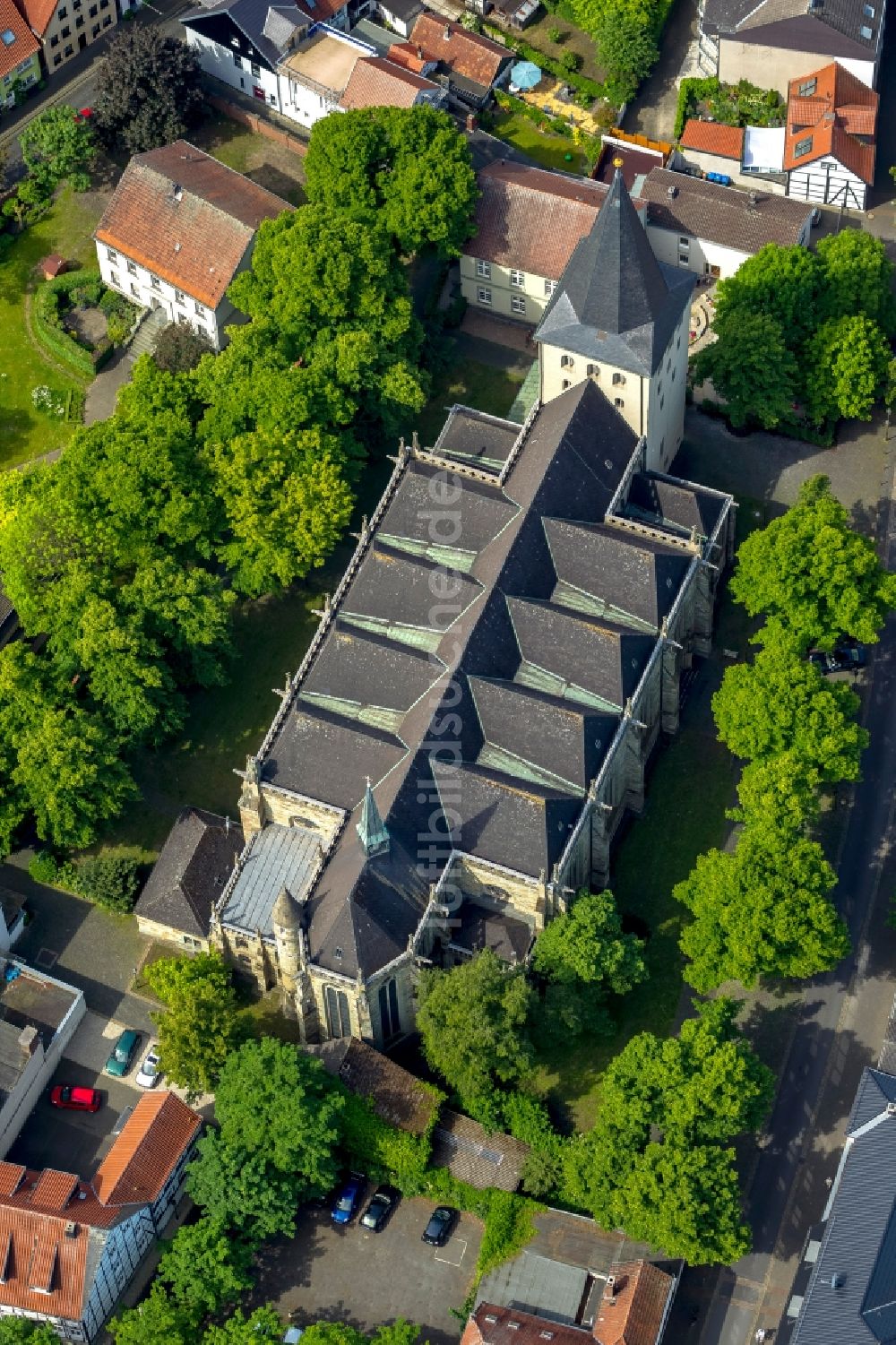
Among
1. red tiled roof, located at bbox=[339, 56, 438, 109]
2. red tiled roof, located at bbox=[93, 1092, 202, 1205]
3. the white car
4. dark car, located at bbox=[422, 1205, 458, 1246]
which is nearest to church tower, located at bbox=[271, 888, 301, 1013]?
the white car

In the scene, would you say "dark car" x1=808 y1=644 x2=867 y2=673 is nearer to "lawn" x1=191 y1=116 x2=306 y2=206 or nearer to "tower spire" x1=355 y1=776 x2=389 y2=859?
"tower spire" x1=355 y1=776 x2=389 y2=859

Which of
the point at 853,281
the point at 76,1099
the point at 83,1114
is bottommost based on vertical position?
the point at 83,1114

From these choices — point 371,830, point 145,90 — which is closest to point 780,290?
point 145,90

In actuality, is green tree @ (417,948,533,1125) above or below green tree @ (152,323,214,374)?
below

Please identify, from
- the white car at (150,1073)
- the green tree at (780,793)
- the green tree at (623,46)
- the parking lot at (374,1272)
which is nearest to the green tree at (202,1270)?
the parking lot at (374,1272)

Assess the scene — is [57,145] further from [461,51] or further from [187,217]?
[461,51]

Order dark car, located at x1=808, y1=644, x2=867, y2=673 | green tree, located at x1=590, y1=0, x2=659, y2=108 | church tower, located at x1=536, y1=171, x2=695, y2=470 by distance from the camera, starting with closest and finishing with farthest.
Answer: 1. church tower, located at x1=536, y1=171, x2=695, y2=470
2. dark car, located at x1=808, y1=644, x2=867, y2=673
3. green tree, located at x1=590, y1=0, x2=659, y2=108

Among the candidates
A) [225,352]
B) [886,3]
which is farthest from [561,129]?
[225,352]

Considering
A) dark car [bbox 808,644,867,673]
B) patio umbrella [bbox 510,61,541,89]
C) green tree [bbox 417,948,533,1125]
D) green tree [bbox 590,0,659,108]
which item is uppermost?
green tree [bbox 590,0,659,108]

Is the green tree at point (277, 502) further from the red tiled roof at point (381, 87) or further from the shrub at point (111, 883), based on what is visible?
the red tiled roof at point (381, 87)
